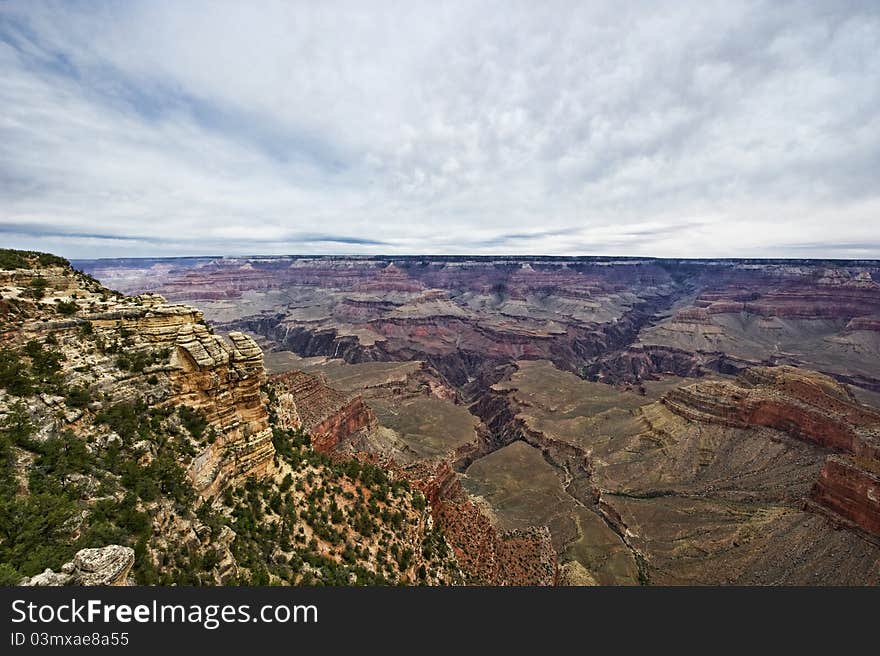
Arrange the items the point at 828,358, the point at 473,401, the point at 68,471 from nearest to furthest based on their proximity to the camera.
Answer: the point at 68,471, the point at 473,401, the point at 828,358

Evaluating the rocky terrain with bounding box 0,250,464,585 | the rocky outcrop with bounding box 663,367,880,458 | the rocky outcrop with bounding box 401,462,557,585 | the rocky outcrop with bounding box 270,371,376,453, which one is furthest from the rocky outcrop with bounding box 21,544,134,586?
the rocky outcrop with bounding box 663,367,880,458

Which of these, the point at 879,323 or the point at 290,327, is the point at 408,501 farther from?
the point at 879,323

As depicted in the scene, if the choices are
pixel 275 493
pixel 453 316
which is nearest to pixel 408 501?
pixel 275 493

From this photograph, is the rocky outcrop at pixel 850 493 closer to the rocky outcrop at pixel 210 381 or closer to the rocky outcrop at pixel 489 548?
the rocky outcrop at pixel 489 548

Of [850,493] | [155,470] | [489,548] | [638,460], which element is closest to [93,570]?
[155,470]

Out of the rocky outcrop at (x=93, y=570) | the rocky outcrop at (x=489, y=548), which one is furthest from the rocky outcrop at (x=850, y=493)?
the rocky outcrop at (x=93, y=570)

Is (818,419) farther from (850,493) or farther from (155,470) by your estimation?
(155,470)

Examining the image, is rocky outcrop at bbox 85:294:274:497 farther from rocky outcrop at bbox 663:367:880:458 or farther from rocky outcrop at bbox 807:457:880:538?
rocky outcrop at bbox 663:367:880:458
